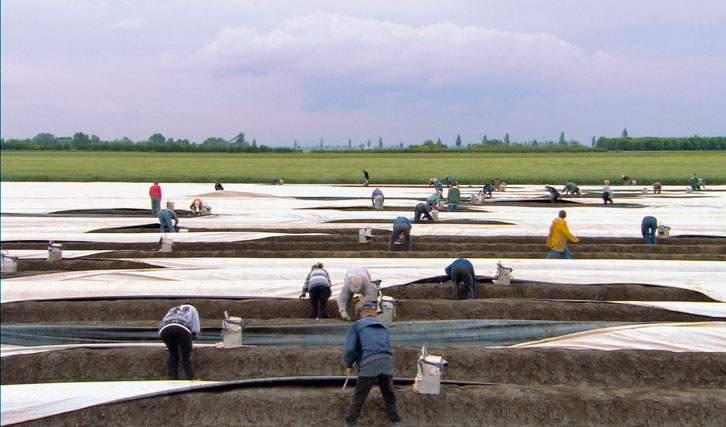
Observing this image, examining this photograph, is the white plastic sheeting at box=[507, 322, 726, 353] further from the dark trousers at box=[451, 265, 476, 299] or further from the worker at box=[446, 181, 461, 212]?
the worker at box=[446, 181, 461, 212]

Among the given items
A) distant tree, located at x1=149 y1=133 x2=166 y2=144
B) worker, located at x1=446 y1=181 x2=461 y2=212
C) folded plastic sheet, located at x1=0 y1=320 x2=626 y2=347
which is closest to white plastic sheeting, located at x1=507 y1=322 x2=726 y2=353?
folded plastic sheet, located at x1=0 y1=320 x2=626 y2=347

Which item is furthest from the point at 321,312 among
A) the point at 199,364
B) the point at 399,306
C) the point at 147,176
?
the point at 147,176

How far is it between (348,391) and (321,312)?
246 cm

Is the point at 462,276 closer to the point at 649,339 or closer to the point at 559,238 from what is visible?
the point at 649,339

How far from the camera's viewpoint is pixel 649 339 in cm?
755

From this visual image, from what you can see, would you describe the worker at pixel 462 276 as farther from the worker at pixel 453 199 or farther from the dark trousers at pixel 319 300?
the worker at pixel 453 199

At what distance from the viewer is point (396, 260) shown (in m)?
11.5

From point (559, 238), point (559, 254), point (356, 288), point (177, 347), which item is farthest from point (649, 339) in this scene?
point (177, 347)

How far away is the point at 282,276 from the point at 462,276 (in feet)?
11.4

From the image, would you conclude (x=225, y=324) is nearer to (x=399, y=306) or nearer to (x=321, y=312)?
(x=321, y=312)

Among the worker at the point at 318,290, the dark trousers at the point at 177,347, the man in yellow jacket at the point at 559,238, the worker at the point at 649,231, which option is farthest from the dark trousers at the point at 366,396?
the worker at the point at 649,231

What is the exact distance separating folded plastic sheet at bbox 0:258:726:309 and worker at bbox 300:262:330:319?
0.85 metres

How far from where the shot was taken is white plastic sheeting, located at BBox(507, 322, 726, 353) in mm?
7496

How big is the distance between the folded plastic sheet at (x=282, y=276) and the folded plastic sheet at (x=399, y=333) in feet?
5.48
